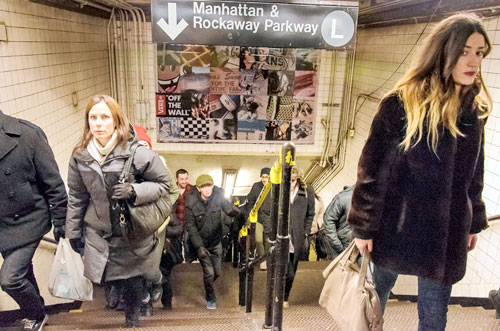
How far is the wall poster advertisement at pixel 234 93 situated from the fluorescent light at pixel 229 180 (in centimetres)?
93

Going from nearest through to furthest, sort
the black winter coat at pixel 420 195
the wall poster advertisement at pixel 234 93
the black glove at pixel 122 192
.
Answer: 1. the black winter coat at pixel 420 195
2. the black glove at pixel 122 192
3. the wall poster advertisement at pixel 234 93

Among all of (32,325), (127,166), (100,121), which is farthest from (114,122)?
(32,325)

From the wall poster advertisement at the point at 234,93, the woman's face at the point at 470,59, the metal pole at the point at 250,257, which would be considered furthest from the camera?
the wall poster advertisement at the point at 234,93

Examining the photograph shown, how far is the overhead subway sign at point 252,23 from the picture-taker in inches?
119

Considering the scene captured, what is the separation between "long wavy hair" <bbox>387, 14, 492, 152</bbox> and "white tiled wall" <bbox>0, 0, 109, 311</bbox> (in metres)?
3.12

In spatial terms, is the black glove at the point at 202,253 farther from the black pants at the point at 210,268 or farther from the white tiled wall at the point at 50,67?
the white tiled wall at the point at 50,67

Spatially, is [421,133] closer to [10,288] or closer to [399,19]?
[10,288]

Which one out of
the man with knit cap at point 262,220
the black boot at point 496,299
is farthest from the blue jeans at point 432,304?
the man with knit cap at point 262,220

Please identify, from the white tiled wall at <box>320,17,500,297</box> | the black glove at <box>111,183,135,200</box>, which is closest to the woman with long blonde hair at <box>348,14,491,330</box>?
the black glove at <box>111,183,135,200</box>

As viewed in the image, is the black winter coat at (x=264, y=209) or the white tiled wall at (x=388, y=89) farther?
the black winter coat at (x=264, y=209)

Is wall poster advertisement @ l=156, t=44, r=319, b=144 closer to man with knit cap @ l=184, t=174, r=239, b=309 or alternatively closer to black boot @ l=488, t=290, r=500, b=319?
man with knit cap @ l=184, t=174, r=239, b=309

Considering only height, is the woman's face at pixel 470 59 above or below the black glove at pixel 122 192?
above

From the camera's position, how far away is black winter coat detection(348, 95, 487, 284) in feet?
5.05

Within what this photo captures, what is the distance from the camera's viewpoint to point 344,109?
7.45m
